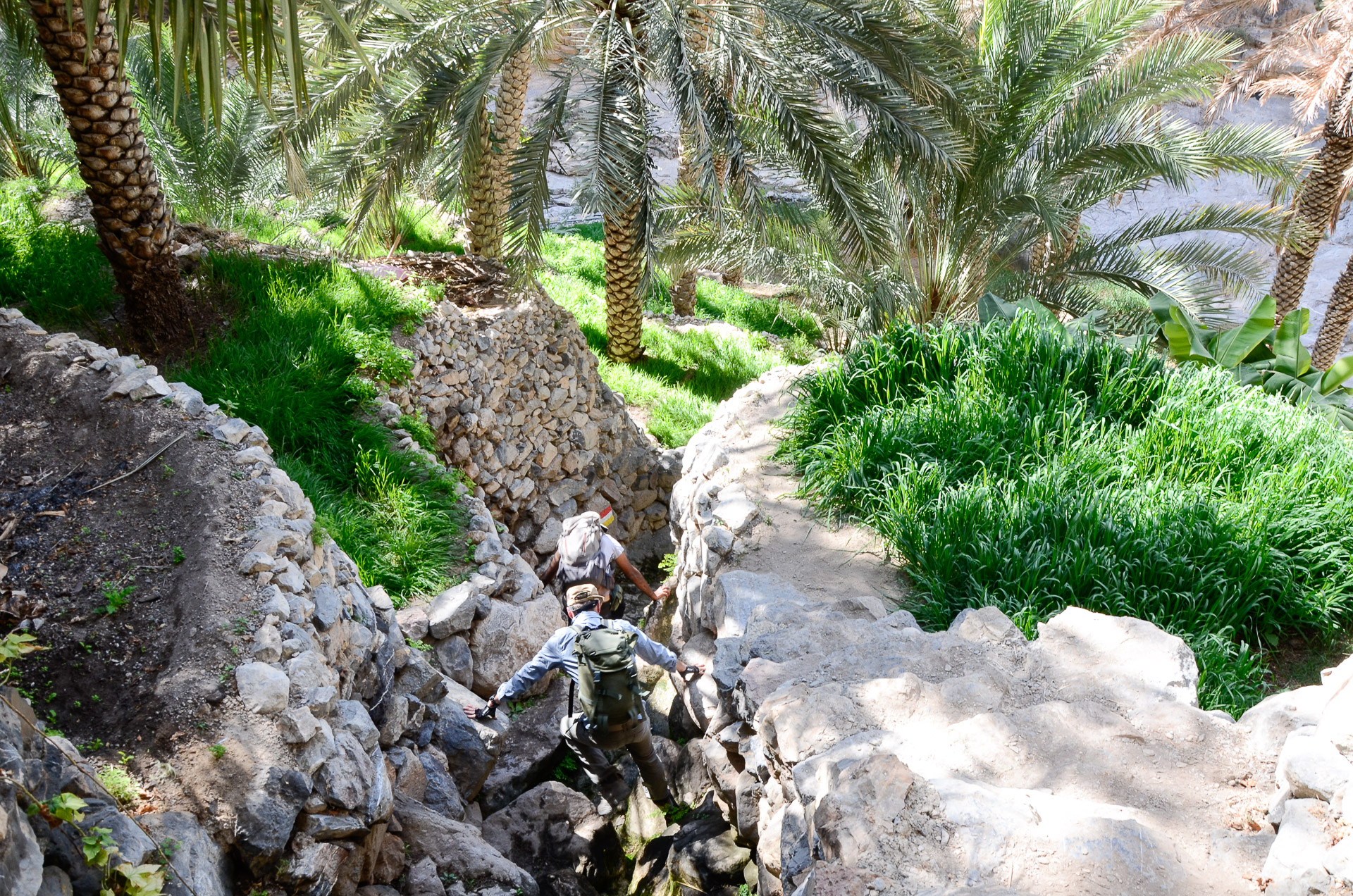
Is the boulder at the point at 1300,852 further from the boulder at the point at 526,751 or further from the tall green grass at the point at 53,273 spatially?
the tall green grass at the point at 53,273

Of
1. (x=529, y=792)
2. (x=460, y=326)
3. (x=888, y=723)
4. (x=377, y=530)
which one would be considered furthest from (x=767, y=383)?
(x=888, y=723)

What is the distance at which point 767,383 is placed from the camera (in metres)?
7.02

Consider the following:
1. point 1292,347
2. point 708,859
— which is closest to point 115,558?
point 708,859

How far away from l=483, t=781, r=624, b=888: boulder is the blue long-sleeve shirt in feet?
1.80

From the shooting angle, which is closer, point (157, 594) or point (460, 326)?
point (157, 594)

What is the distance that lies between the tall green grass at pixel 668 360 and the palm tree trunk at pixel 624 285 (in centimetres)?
23

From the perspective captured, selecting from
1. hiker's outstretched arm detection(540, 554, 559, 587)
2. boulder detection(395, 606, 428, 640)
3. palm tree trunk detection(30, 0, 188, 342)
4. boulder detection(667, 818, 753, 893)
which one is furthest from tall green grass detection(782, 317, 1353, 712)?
palm tree trunk detection(30, 0, 188, 342)

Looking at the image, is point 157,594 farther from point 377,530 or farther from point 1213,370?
point 1213,370

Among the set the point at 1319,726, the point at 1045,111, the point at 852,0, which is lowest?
the point at 1319,726

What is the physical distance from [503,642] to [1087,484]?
11.0 feet

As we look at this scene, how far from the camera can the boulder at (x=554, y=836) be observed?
422cm

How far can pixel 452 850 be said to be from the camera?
3.44m

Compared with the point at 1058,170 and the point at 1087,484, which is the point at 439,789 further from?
the point at 1058,170

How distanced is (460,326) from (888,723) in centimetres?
544
